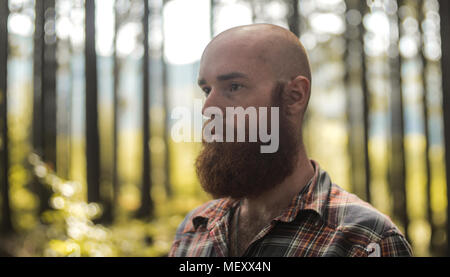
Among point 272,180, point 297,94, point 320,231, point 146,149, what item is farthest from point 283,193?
point 146,149

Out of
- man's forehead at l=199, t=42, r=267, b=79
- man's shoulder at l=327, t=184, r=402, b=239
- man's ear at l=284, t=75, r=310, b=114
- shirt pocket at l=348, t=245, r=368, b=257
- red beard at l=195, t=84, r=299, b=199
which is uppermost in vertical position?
man's forehead at l=199, t=42, r=267, b=79

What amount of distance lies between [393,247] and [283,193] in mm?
314

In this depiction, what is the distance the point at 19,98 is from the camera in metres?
3.35

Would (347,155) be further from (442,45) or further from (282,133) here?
(282,133)

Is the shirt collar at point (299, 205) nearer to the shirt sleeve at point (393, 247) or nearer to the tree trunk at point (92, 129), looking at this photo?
the shirt sleeve at point (393, 247)

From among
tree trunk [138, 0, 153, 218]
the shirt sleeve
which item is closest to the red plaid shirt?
the shirt sleeve

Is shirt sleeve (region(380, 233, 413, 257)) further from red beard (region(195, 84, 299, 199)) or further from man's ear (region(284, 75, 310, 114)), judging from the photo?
man's ear (region(284, 75, 310, 114))

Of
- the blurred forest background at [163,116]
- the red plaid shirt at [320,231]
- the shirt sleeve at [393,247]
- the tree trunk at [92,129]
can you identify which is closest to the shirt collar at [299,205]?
the red plaid shirt at [320,231]

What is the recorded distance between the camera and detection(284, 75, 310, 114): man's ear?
0.91m

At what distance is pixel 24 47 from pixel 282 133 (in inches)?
108

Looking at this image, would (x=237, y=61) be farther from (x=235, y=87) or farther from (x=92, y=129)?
(x=92, y=129)

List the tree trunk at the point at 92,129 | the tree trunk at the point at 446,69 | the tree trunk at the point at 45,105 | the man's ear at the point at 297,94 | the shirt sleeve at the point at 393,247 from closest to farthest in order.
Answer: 1. the shirt sleeve at the point at 393,247
2. the man's ear at the point at 297,94
3. the tree trunk at the point at 446,69
4. the tree trunk at the point at 92,129
5. the tree trunk at the point at 45,105

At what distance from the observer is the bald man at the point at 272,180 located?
0.83 meters

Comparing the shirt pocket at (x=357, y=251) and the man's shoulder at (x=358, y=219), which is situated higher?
the man's shoulder at (x=358, y=219)
